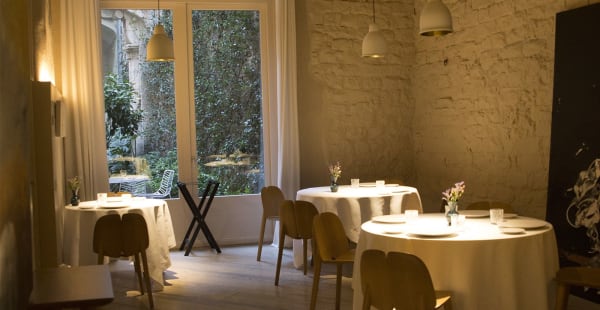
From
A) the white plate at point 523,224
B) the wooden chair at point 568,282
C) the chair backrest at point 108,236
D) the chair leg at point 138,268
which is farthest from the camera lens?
the chair leg at point 138,268

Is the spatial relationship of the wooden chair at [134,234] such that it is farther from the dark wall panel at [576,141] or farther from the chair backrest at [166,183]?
the dark wall panel at [576,141]

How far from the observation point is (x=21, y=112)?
2.77 meters

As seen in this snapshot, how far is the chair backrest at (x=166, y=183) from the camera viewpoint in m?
7.81

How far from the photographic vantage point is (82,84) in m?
7.21

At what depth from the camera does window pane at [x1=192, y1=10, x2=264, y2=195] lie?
7.92 metres

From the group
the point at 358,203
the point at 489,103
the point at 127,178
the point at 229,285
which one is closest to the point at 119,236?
the point at 229,285

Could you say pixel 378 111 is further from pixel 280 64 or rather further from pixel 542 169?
pixel 542 169

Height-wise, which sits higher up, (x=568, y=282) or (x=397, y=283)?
(x=397, y=283)

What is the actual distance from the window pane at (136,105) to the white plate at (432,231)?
434 cm

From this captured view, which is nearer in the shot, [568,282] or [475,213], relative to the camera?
[568,282]

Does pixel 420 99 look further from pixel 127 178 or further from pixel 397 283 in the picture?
pixel 397 283

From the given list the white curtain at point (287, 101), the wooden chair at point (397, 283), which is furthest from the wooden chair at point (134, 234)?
the white curtain at point (287, 101)

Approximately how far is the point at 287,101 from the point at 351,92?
2.68ft

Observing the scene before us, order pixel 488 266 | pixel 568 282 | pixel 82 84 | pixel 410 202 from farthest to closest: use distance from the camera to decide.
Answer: pixel 82 84 → pixel 410 202 → pixel 568 282 → pixel 488 266
